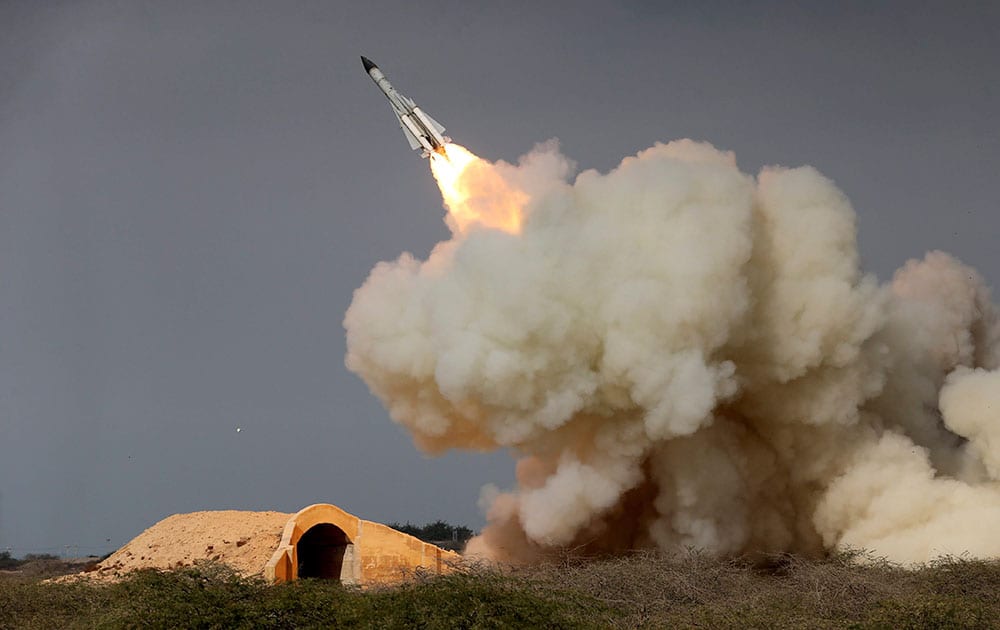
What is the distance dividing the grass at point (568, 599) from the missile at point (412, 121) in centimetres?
993

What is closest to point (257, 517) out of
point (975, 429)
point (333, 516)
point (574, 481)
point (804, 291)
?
point (333, 516)

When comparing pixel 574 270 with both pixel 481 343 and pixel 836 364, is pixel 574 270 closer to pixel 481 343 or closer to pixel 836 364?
pixel 481 343

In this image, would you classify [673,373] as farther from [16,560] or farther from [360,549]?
[16,560]

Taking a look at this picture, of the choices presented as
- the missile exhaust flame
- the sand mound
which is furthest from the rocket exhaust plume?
the sand mound

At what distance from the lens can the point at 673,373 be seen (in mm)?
25625

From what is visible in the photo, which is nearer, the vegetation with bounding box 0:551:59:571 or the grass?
the grass

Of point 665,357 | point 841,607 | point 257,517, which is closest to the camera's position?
point 841,607

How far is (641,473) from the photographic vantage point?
88.7ft

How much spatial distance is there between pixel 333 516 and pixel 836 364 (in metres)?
11.5

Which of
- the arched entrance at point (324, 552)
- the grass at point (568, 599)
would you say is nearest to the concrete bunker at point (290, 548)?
the arched entrance at point (324, 552)

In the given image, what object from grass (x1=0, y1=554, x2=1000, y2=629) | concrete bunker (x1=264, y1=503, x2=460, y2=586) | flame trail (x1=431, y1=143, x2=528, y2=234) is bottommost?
grass (x1=0, y1=554, x2=1000, y2=629)

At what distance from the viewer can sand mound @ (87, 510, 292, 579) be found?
27716mm

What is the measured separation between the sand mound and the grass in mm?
3609

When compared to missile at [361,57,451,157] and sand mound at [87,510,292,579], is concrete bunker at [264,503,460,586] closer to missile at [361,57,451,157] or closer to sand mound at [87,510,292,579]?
sand mound at [87,510,292,579]
